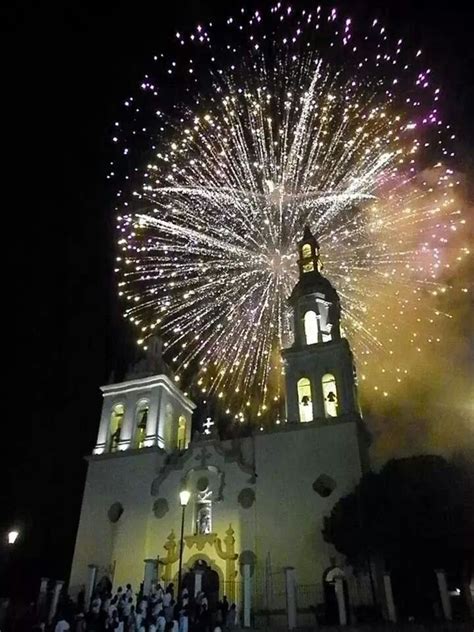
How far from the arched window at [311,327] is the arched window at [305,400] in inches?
87.1

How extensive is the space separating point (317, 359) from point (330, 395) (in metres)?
1.82

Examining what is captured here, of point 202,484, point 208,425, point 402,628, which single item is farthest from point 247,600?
point 208,425

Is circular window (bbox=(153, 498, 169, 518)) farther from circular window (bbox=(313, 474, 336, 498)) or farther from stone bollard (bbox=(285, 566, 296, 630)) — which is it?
stone bollard (bbox=(285, 566, 296, 630))

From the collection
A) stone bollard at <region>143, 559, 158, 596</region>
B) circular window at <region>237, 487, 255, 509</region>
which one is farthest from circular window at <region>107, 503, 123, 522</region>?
circular window at <region>237, 487, 255, 509</region>

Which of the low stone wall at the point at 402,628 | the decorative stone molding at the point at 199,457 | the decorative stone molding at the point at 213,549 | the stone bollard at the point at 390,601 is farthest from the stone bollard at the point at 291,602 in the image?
the decorative stone molding at the point at 199,457

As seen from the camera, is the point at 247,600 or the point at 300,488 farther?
the point at 300,488

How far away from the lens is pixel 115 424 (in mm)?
28625

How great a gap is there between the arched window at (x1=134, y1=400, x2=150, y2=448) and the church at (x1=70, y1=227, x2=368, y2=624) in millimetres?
55

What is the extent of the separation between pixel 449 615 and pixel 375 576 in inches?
148

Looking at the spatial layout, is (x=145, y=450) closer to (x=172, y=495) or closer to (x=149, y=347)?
(x=172, y=495)

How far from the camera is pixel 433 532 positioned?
690 inches

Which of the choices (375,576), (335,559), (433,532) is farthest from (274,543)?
(433,532)

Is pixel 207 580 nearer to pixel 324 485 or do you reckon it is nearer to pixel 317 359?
pixel 324 485

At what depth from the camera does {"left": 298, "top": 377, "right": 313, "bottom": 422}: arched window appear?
24469mm
